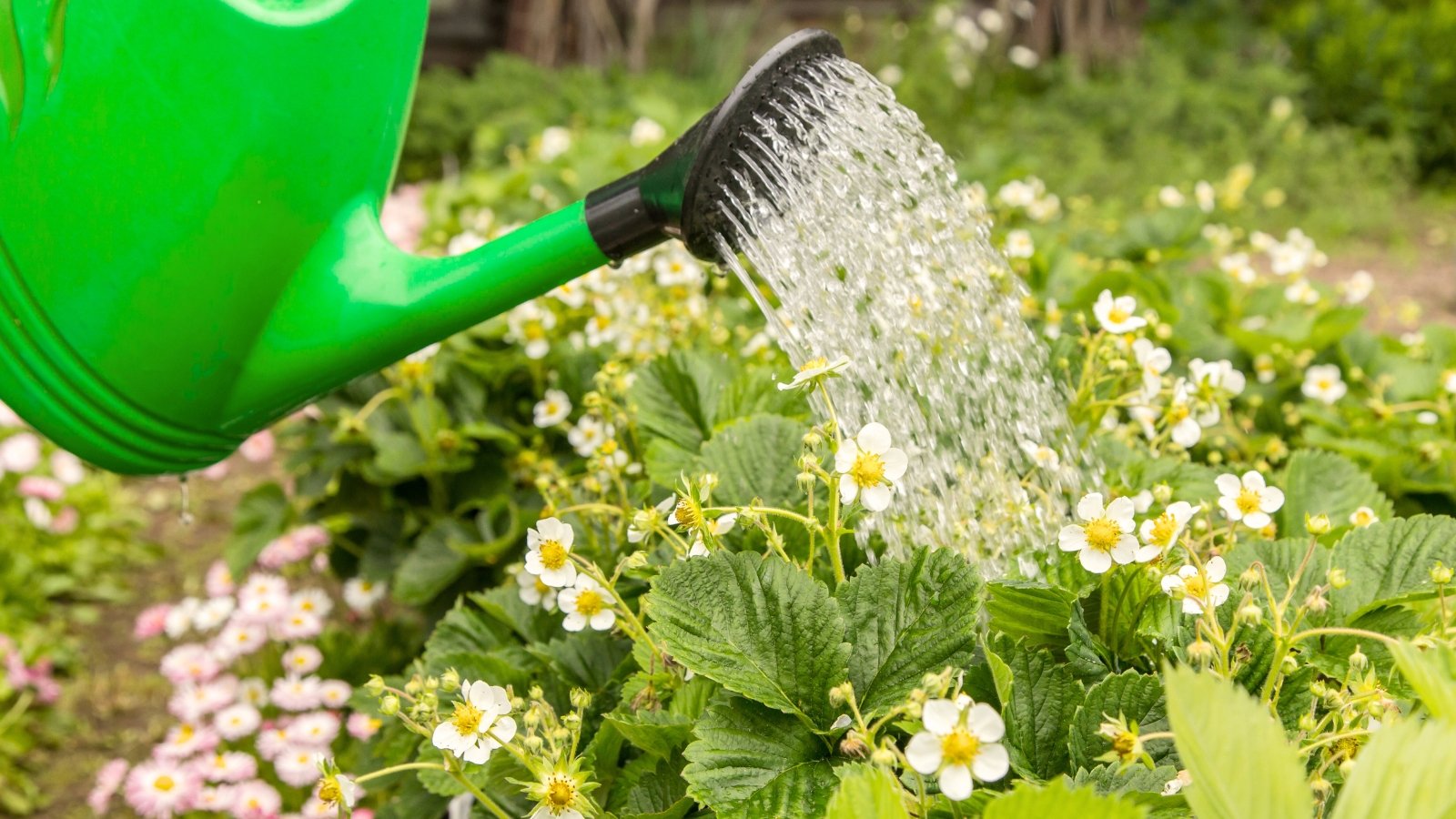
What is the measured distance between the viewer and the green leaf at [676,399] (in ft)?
4.01

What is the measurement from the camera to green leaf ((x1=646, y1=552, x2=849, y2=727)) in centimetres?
80

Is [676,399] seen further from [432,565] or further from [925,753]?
[925,753]

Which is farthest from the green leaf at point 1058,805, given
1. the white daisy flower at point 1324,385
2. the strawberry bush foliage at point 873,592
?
the white daisy flower at point 1324,385

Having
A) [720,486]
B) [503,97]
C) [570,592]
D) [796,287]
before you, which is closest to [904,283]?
[796,287]

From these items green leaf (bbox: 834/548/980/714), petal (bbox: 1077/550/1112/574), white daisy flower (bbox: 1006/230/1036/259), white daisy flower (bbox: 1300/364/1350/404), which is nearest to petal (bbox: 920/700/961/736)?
green leaf (bbox: 834/548/980/714)

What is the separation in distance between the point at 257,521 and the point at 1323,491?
1430 mm

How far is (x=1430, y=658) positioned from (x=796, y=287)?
0.54 meters

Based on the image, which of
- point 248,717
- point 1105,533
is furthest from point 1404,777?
point 248,717

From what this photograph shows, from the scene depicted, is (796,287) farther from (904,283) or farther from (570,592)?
(570,592)

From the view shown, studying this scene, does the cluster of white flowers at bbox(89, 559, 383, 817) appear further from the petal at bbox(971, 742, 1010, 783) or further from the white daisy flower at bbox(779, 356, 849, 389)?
the petal at bbox(971, 742, 1010, 783)

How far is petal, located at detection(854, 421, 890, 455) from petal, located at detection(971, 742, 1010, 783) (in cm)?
22

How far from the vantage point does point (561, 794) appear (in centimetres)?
78

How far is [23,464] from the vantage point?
2.53 metres

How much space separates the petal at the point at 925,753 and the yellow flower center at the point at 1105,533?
9.7 inches
